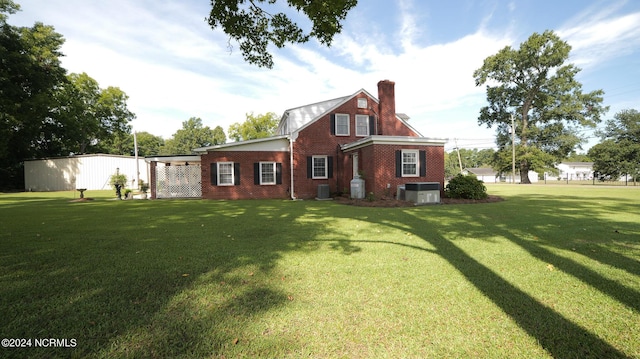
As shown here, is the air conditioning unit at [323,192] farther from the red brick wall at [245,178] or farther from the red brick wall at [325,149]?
the red brick wall at [245,178]

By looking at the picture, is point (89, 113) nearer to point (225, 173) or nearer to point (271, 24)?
point (225, 173)

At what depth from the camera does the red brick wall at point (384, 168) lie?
1364 cm

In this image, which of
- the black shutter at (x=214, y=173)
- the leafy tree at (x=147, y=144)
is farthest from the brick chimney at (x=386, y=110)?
the leafy tree at (x=147, y=144)

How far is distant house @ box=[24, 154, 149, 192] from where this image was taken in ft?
93.2

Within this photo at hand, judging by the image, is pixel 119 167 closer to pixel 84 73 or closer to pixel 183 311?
pixel 84 73

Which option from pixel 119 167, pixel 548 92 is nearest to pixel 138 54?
pixel 119 167

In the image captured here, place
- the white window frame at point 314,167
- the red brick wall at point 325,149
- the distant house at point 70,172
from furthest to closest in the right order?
the distant house at point 70,172 < the white window frame at point 314,167 < the red brick wall at point 325,149

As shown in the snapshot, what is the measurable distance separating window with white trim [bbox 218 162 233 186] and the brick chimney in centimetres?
1013

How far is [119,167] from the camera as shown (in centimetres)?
2923

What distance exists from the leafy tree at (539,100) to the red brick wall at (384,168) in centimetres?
3042

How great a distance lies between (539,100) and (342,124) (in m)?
34.8

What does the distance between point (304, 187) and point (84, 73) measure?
1613 inches

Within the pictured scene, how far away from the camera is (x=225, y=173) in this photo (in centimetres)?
1653

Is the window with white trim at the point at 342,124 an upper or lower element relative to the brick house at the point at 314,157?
upper
